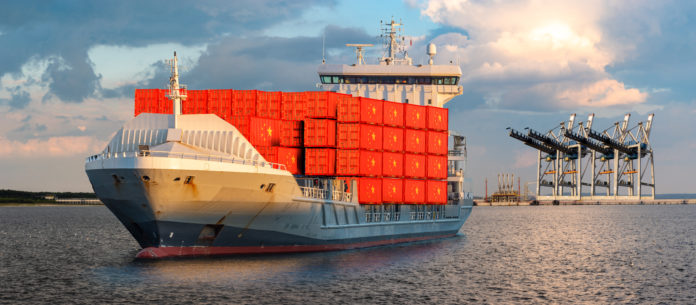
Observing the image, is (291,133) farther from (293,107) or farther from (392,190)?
(392,190)

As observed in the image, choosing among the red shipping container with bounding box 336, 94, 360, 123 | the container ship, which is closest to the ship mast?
the container ship

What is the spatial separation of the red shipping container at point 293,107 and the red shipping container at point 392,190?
22.7ft

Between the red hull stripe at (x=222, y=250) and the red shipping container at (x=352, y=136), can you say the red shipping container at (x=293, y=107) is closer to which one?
the red shipping container at (x=352, y=136)

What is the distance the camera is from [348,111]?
4131cm

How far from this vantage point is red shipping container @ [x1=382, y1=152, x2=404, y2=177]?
43.7 meters

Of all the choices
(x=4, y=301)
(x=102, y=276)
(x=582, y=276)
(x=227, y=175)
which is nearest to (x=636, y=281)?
(x=582, y=276)

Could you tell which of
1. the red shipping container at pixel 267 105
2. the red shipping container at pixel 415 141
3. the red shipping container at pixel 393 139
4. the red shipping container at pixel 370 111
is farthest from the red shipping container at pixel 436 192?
the red shipping container at pixel 267 105

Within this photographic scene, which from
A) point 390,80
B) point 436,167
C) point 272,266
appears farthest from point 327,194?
point 390,80

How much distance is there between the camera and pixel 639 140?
148000 millimetres

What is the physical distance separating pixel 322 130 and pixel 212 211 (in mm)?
9620

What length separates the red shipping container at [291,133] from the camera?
4072 centimetres

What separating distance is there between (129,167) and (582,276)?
22.6 meters

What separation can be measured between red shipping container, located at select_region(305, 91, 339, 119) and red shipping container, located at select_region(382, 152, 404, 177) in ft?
15.6

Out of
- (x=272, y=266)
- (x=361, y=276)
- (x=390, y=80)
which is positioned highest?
(x=390, y=80)
